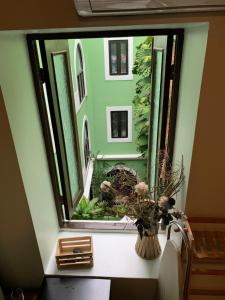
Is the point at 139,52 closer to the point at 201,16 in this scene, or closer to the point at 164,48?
the point at 164,48

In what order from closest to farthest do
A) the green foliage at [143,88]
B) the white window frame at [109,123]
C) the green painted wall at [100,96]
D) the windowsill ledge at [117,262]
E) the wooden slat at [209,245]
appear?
the wooden slat at [209,245] < the windowsill ledge at [117,262] < the green foliage at [143,88] < the green painted wall at [100,96] < the white window frame at [109,123]

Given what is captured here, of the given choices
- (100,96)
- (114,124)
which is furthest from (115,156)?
(100,96)

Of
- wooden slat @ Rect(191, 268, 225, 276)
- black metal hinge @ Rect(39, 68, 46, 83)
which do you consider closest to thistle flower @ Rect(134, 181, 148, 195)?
wooden slat @ Rect(191, 268, 225, 276)

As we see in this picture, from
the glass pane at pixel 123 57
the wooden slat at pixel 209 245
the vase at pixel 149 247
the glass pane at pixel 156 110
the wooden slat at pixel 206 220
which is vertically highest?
the glass pane at pixel 123 57

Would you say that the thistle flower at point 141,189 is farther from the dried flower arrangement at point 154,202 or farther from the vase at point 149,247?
the vase at point 149,247

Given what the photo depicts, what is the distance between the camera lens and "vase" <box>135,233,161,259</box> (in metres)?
Result: 1.56

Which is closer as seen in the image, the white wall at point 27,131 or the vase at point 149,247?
the white wall at point 27,131

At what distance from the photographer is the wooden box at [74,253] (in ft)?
5.18

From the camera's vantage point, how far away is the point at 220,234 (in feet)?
4.28

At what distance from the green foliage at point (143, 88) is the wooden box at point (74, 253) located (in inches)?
85.0

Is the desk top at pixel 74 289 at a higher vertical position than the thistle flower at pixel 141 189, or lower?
lower

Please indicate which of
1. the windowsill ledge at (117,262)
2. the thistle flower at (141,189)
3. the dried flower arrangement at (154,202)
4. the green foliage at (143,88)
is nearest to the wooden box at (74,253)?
the windowsill ledge at (117,262)

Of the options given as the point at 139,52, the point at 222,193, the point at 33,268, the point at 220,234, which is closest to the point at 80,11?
the point at 222,193

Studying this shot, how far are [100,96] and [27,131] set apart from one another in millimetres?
4552
